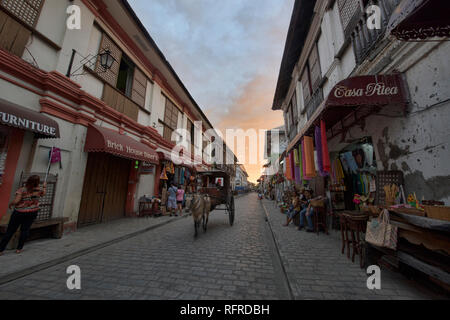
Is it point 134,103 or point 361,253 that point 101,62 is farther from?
point 361,253

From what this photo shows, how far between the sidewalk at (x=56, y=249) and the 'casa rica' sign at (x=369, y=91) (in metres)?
6.89

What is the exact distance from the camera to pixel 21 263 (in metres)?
3.26

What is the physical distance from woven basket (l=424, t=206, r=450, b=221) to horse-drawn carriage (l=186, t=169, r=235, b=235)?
16.4 feet

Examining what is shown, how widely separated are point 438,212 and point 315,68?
25.1ft

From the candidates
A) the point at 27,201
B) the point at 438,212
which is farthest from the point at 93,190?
the point at 438,212

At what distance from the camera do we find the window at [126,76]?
8688mm

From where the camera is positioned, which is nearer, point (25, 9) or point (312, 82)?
point (25, 9)

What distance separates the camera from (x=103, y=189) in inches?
290

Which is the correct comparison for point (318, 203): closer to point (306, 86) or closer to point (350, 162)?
point (350, 162)

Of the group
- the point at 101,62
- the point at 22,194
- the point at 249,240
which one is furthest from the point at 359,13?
the point at 22,194

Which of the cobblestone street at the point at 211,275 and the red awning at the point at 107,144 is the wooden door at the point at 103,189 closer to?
the red awning at the point at 107,144

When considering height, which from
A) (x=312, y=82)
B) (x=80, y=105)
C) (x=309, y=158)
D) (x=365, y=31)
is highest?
(x=312, y=82)

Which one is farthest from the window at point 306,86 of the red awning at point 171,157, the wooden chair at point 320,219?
the red awning at point 171,157

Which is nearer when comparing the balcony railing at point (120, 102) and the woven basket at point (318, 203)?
the woven basket at point (318, 203)
